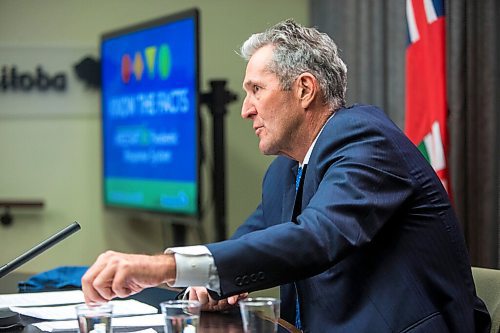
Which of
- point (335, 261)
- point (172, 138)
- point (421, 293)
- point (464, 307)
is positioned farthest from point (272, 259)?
point (172, 138)

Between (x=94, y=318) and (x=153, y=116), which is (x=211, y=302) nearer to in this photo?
(x=94, y=318)

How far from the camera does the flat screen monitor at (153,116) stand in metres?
3.86

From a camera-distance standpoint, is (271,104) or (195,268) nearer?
(195,268)

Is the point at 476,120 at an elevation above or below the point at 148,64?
below

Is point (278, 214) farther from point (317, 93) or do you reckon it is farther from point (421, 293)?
point (421, 293)

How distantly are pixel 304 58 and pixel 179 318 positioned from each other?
3.11 ft

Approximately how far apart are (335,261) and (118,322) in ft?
1.54

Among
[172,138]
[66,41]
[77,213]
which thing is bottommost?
[77,213]

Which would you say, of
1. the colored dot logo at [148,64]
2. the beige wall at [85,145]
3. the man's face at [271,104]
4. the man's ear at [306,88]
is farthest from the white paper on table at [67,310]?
the beige wall at [85,145]

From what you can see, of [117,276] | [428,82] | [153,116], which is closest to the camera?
[117,276]

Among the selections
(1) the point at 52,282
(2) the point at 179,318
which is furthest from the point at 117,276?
(1) the point at 52,282

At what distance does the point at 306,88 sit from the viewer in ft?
6.49

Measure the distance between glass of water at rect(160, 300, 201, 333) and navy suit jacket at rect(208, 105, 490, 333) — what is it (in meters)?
0.43

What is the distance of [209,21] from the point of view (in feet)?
15.2
